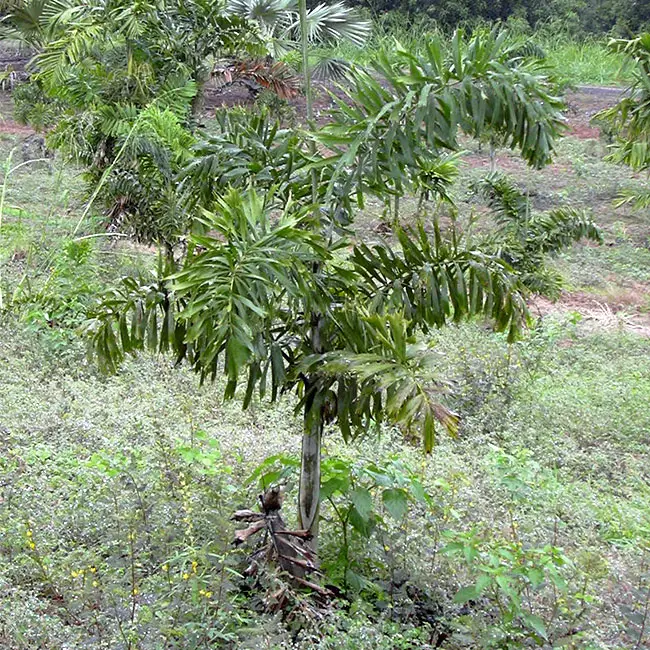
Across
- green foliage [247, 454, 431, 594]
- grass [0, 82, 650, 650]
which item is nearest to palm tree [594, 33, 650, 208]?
grass [0, 82, 650, 650]

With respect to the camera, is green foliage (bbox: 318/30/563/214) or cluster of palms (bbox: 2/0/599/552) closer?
cluster of palms (bbox: 2/0/599/552)

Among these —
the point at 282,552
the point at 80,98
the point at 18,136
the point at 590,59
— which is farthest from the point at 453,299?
the point at 590,59

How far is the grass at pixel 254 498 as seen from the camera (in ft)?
10.1

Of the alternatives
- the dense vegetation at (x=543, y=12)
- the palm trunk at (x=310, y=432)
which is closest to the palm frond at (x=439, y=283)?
the palm trunk at (x=310, y=432)

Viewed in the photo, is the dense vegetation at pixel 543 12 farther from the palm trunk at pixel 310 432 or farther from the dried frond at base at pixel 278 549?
the dried frond at base at pixel 278 549

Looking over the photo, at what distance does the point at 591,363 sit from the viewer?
7562 mm

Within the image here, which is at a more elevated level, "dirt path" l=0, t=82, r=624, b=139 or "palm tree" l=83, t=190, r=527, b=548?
"palm tree" l=83, t=190, r=527, b=548

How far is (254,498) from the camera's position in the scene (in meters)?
3.98

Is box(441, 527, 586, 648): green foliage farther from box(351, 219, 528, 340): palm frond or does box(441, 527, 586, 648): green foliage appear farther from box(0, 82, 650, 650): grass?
box(351, 219, 528, 340): palm frond

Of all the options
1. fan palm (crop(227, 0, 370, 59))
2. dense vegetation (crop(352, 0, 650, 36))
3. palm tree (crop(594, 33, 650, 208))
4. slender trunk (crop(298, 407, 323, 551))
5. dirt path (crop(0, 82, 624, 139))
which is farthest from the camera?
dense vegetation (crop(352, 0, 650, 36))

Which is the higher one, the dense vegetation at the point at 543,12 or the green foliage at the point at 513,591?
the dense vegetation at the point at 543,12

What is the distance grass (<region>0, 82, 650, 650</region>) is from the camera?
3.08 m

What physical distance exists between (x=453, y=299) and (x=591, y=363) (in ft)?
15.9

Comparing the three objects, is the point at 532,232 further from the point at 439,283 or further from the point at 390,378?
the point at 390,378
